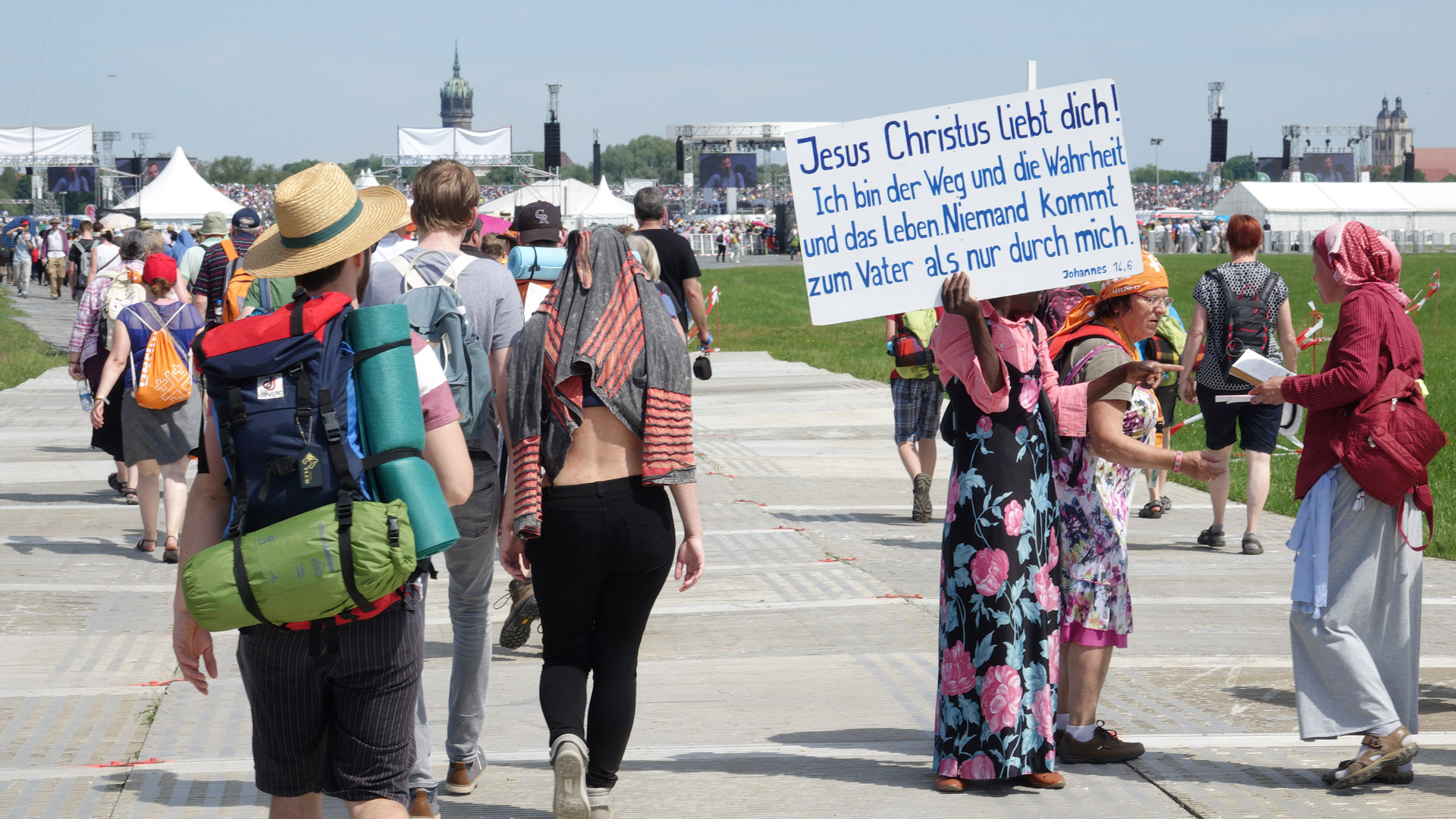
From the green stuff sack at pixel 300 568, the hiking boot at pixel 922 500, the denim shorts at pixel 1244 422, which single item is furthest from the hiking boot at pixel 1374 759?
the hiking boot at pixel 922 500

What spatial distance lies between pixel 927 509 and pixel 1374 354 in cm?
529

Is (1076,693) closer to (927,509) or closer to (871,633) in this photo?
(871,633)

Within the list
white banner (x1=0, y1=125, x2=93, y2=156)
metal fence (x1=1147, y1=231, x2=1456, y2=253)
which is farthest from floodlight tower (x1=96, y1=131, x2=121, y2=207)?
metal fence (x1=1147, y1=231, x2=1456, y2=253)

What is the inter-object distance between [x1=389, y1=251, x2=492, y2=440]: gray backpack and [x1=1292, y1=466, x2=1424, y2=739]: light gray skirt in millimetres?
2678

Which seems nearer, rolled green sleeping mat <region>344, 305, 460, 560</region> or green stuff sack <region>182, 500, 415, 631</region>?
green stuff sack <region>182, 500, 415, 631</region>

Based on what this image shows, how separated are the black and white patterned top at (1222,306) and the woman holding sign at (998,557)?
423 cm

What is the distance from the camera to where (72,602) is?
7.53 meters

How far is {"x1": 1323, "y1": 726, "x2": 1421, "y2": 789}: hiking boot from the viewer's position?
454 centimetres

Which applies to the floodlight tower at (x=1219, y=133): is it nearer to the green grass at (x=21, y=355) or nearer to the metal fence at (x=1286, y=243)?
the metal fence at (x=1286, y=243)

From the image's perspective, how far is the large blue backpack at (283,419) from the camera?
9.73 ft

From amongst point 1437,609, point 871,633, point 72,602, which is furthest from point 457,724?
point 1437,609

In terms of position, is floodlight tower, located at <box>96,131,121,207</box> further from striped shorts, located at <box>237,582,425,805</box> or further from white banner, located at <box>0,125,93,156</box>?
striped shorts, located at <box>237,582,425,805</box>

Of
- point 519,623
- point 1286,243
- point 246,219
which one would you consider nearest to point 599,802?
point 519,623

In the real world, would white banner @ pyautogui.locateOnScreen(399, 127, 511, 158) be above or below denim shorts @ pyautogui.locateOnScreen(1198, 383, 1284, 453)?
above
